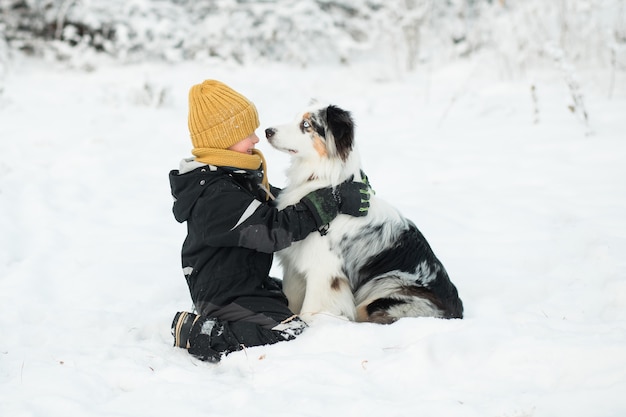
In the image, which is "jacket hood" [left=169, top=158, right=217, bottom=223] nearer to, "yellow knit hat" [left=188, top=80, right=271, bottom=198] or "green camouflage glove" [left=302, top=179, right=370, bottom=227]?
"yellow knit hat" [left=188, top=80, right=271, bottom=198]

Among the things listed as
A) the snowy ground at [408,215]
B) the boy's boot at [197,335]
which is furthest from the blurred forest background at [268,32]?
the boy's boot at [197,335]

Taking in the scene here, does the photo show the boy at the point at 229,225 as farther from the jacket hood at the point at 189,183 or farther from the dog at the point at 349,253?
the dog at the point at 349,253

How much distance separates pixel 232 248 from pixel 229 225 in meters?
0.20

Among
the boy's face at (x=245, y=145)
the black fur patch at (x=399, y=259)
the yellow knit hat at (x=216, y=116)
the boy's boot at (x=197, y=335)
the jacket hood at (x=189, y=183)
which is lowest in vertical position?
the boy's boot at (x=197, y=335)

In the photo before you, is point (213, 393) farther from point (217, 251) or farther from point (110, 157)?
point (110, 157)

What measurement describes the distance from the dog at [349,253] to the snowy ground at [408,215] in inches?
9.4

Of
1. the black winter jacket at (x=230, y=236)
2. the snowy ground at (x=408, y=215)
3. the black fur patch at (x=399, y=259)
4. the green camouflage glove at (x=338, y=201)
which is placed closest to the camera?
the snowy ground at (x=408, y=215)

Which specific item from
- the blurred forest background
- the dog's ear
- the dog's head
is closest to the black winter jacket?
the dog's head

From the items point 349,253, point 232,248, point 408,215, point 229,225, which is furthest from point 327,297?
point 408,215

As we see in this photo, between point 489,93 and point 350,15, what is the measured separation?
220 inches

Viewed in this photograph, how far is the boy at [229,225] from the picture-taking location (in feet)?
9.35

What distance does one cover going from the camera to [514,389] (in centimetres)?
226

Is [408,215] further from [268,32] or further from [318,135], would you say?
[268,32]

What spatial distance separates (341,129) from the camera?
3.09 metres
